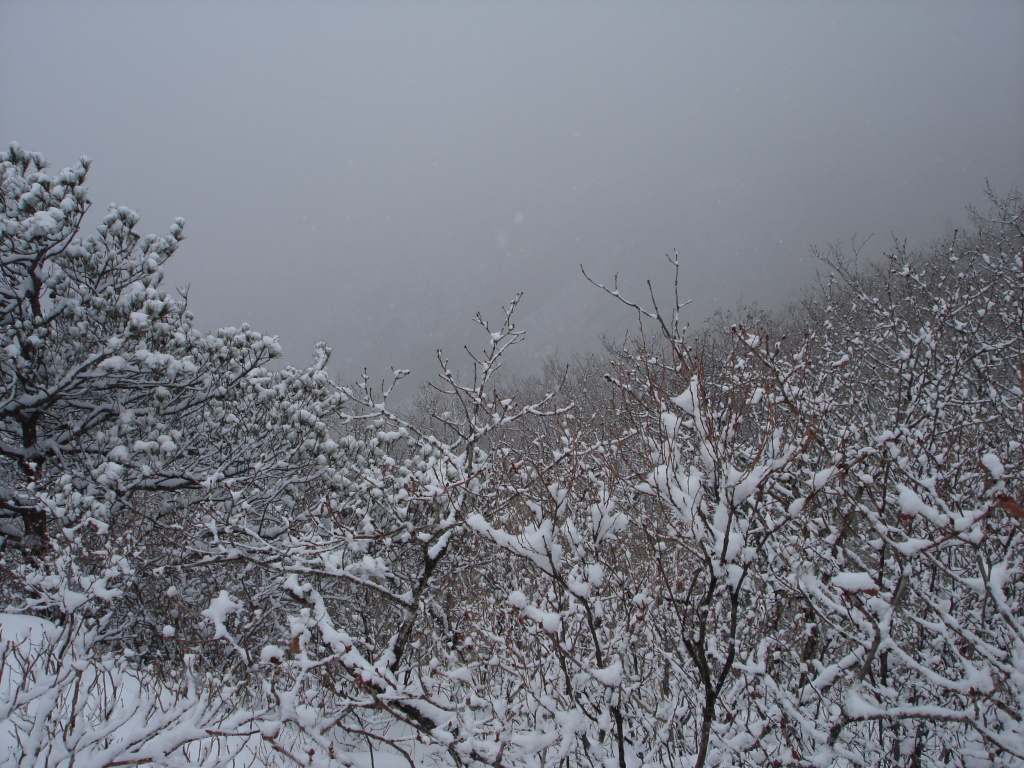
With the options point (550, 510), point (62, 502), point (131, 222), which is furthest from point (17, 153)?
point (550, 510)

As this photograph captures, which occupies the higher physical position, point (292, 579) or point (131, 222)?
point (131, 222)

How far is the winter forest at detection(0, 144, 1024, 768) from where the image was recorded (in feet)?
8.13

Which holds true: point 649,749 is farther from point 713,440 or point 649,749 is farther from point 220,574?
point 220,574

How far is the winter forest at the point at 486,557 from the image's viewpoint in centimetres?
248

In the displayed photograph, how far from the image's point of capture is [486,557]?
19.1 feet

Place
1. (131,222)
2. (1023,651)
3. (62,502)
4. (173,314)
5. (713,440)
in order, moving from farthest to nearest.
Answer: (173,314) → (131,222) → (62,502) → (713,440) → (1023,651)

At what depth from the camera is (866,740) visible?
3.30m

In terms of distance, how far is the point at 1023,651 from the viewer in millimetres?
2119

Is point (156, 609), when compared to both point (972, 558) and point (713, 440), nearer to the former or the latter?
point (713, 440)

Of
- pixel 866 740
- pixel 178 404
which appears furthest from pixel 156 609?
pixel 866 740

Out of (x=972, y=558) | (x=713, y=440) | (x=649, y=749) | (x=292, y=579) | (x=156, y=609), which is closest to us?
(x=713, y=440)

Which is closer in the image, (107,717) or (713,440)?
(107,717)

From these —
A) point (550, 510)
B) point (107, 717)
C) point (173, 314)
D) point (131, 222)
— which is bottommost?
point (107, 717)

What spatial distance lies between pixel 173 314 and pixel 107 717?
5.89 meters
